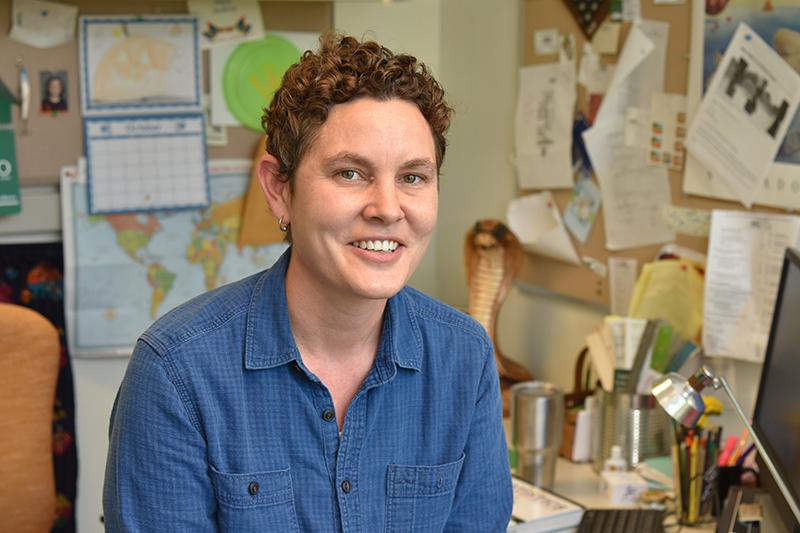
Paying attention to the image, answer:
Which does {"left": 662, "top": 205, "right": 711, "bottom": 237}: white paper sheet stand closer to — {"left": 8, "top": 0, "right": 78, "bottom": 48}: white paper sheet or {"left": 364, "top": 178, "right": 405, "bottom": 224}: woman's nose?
{"left": 364, "top": 178, "right": 405, "bottom": 224}: woman's nose

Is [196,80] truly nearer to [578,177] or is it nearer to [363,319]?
[578,177]

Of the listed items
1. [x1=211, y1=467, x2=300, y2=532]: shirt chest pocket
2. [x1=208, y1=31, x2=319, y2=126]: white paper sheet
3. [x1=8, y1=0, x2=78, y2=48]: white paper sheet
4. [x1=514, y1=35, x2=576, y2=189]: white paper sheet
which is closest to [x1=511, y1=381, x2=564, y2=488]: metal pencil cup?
[x1=514, y1=35, x2=576, y2=189]: white paper sheet

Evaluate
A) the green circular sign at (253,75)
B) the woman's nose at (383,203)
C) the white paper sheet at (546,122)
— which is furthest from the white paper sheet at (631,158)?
the woman's nose at (383,203)

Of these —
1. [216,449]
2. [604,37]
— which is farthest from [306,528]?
[604,37]

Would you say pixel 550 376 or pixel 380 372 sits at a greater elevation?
pixel 380 372

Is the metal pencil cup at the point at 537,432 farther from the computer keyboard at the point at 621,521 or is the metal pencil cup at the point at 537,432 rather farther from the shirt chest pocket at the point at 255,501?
the shirt chest pocket at the point at 255,501

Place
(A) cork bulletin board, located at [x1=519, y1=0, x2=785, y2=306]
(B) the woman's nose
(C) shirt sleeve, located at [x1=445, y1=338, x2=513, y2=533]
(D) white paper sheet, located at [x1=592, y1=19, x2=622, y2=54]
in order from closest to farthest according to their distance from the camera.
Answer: (B) the woman's nose
(C) shirt sleeve, located at [x1=445, y1=338, x2=513, y2=533]
(A) cork bulletin board, located at [x1=519, y1=0, x2=785, y2=306]
(D) white paper sheet, located at [x1=592, y1=19, x2=622, y2=54]

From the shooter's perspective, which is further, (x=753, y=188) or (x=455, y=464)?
(x=753, y=188)

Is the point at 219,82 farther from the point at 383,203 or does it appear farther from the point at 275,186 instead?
the point at 383,203

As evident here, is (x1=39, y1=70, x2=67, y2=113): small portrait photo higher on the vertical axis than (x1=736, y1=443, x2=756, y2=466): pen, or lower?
higher

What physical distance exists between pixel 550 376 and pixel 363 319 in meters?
1.28

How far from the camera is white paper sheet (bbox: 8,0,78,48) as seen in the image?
88.7 inches

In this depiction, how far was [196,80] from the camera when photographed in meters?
2.41

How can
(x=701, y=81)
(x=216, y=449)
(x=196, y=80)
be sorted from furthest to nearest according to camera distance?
(x=196, y=80) → (x=701, y=81) → (x=216, y=449)
